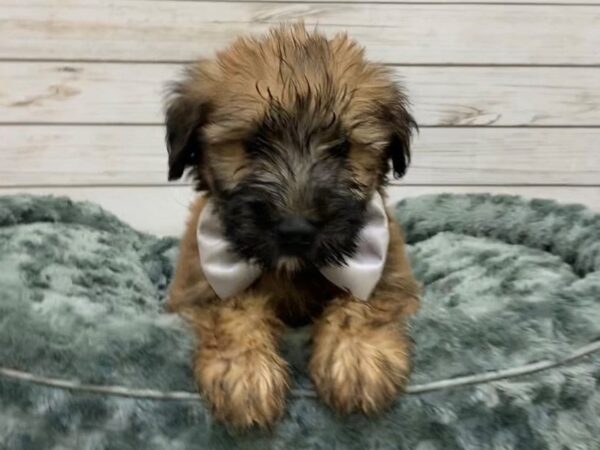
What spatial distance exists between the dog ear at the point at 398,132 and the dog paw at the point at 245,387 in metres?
0.61

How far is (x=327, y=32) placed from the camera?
289cm

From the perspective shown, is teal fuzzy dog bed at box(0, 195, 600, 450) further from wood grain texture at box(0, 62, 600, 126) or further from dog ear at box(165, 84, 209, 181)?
wood grain texture at box(0, 62, 600, 126)

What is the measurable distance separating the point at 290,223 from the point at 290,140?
22cm

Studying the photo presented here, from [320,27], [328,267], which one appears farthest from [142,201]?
[328,267]

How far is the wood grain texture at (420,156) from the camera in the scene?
2.89 meters

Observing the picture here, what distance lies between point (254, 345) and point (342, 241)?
10.2 inches

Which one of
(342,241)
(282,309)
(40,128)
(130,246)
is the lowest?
(130,246)

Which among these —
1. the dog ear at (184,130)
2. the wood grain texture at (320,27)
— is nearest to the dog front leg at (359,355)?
the dog ear at (184,130)

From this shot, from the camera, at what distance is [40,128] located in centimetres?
287

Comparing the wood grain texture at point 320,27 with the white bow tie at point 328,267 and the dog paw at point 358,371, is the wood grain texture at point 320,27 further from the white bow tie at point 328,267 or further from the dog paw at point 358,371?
the dog paw at point 358,371

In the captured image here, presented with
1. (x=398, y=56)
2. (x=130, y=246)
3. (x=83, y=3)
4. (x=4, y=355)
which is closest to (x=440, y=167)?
(x=398, y=56)

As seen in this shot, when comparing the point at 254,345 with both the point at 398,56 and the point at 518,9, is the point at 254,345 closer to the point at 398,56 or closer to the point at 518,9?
the point at 398,56

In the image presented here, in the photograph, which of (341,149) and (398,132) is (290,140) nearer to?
(341,149)

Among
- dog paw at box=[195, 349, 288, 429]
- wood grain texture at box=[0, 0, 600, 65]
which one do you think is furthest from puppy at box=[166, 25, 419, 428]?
wood grain texture at box=[0, 0, 600, 65]
